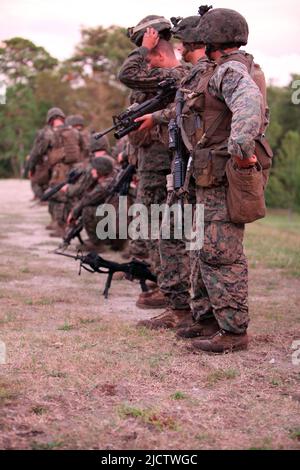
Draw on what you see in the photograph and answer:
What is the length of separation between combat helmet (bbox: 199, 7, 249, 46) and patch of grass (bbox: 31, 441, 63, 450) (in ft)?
9.31

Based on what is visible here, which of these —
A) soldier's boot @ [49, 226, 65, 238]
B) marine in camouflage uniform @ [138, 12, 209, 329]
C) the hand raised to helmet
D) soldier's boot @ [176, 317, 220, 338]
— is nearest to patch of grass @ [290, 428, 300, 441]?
soldier's boot @ [176, 317, 220, 338]

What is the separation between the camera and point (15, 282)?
890cm

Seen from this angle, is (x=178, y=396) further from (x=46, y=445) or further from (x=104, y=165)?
(x=104, y=165)

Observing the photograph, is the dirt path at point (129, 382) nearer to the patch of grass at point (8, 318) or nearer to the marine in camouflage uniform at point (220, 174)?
the patch of grass at point (8, 318)

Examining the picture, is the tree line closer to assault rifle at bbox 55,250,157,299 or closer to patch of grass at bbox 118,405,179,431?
assault rifle at bbox 55,250,157,299

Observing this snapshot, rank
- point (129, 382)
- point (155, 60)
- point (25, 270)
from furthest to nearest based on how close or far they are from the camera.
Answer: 1. point (25, 270)
2. point (155, 60)
3. point (129, 382)

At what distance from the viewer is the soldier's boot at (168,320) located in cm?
642

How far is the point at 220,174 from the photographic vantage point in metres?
5.46

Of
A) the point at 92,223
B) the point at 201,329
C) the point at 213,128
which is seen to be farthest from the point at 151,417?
the point at 92,223

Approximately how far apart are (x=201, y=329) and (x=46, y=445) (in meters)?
2.35

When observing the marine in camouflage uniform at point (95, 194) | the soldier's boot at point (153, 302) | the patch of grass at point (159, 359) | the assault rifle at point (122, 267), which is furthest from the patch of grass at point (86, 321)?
the marine in camouflage uniform at point (95, 194)

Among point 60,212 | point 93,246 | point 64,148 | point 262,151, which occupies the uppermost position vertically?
point 262,151

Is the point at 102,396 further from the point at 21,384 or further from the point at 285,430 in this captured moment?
the point at 285,430

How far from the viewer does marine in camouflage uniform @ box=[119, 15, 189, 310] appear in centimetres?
658
